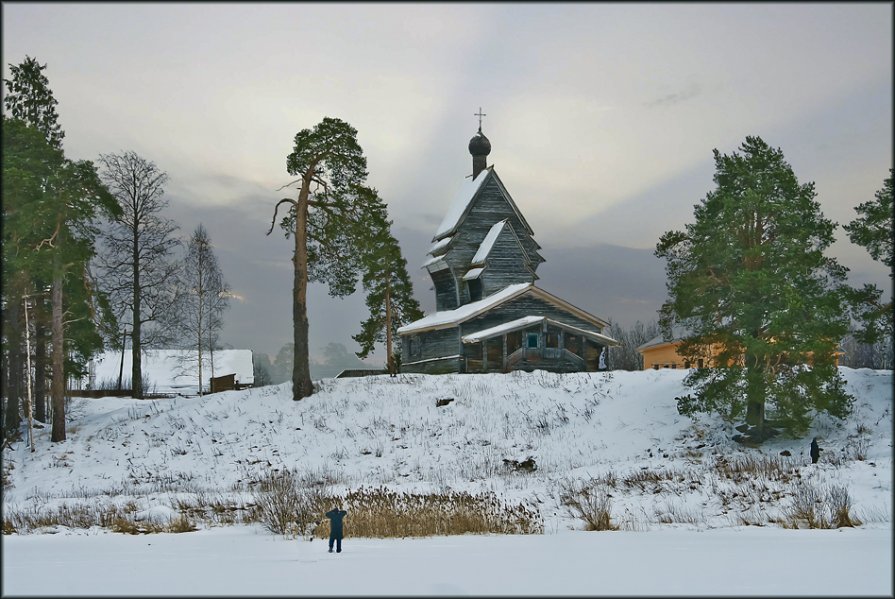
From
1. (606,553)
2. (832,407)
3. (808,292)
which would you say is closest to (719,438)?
(832,407)

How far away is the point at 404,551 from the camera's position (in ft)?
38.9

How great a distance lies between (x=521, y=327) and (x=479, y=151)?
16.1m

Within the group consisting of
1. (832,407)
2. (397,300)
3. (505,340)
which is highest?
(397,300)

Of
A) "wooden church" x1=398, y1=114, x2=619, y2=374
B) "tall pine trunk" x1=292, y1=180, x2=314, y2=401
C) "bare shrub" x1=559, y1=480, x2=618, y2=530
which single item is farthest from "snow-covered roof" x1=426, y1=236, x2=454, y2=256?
"bare shrub" x1=559, y1=480, x2=618, y2=530

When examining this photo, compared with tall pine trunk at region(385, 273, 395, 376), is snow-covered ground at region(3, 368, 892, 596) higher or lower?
lower

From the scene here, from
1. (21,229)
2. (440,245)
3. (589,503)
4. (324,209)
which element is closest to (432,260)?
(440,245)

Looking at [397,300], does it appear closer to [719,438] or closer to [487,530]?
[719,438]

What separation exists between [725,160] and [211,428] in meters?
21.4

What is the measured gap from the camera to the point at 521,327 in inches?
1558

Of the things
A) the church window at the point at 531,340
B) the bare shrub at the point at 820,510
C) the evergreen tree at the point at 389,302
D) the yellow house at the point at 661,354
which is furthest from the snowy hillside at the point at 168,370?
the bare shrub at the point at 820,510

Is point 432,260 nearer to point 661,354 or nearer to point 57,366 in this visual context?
point 661,354

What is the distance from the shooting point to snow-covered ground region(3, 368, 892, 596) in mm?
9422

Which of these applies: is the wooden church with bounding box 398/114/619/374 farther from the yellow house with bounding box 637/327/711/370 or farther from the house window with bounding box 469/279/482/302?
the yellow house with bounding box 637/327/711/370

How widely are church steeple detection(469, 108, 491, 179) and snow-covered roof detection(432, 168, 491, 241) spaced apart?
91cm
